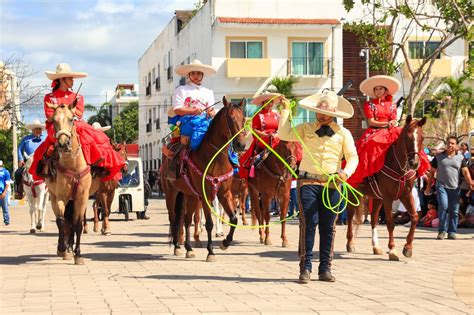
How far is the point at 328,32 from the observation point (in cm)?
5338

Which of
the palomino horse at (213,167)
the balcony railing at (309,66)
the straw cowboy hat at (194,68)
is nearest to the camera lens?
the palomino horse at (213,167)

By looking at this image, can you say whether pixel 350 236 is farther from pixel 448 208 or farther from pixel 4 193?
pixel 4 193

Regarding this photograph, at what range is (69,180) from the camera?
13648mm

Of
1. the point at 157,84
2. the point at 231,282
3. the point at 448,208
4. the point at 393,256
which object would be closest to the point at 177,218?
Result: the point at 393,256

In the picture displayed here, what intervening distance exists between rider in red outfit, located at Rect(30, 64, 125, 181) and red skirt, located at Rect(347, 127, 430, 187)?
13.1 feet

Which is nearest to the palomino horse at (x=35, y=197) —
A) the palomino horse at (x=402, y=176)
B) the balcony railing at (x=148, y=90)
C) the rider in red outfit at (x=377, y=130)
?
the rider in red outfit at (x=377, y=130)

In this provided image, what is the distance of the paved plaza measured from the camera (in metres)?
9.01

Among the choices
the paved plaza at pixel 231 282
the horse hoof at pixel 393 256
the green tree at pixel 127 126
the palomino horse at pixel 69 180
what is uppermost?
the green tree at pixel 127 126

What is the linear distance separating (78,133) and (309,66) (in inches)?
1596

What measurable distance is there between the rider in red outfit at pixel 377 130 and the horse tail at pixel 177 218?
122 inches

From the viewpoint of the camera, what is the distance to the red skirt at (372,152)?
1434 cm

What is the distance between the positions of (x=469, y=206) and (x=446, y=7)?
830cm

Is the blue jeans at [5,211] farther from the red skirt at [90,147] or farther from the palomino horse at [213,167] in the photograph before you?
the red skirt at [90,147]

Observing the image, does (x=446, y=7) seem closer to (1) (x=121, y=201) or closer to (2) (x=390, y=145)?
(1) (x=121, y=201)
